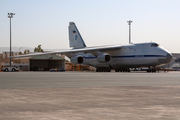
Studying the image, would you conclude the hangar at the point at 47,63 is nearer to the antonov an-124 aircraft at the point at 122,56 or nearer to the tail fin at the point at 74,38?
the tail fin at the point at 74,38

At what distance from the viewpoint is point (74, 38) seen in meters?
59.7

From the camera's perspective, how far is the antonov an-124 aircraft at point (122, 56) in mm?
47594

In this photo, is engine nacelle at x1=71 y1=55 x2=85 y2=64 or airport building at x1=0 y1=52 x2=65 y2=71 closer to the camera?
engine nacelle at x1=71 y1=55 x2=85 y2=64

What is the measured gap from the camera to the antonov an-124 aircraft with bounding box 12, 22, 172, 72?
47.6 m

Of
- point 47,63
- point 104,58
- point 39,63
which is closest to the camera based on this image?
point 104,58

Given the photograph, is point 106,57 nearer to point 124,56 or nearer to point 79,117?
point 124,56

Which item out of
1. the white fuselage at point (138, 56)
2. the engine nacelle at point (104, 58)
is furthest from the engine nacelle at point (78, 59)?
the engine nacelle at point (104, 58)

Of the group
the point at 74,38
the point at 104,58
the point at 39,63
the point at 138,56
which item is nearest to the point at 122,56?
the point at 104,58

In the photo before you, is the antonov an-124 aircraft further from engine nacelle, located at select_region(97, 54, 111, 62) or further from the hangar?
the hangar

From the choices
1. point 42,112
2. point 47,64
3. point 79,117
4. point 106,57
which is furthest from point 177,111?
point 47,64

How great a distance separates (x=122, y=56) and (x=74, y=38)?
12.4m

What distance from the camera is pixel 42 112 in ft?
24.1

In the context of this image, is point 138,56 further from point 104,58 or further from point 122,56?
point 104,58

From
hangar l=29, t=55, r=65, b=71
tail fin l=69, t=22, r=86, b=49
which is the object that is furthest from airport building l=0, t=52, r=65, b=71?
tail fin l=69, t=22, r=86, b=49
